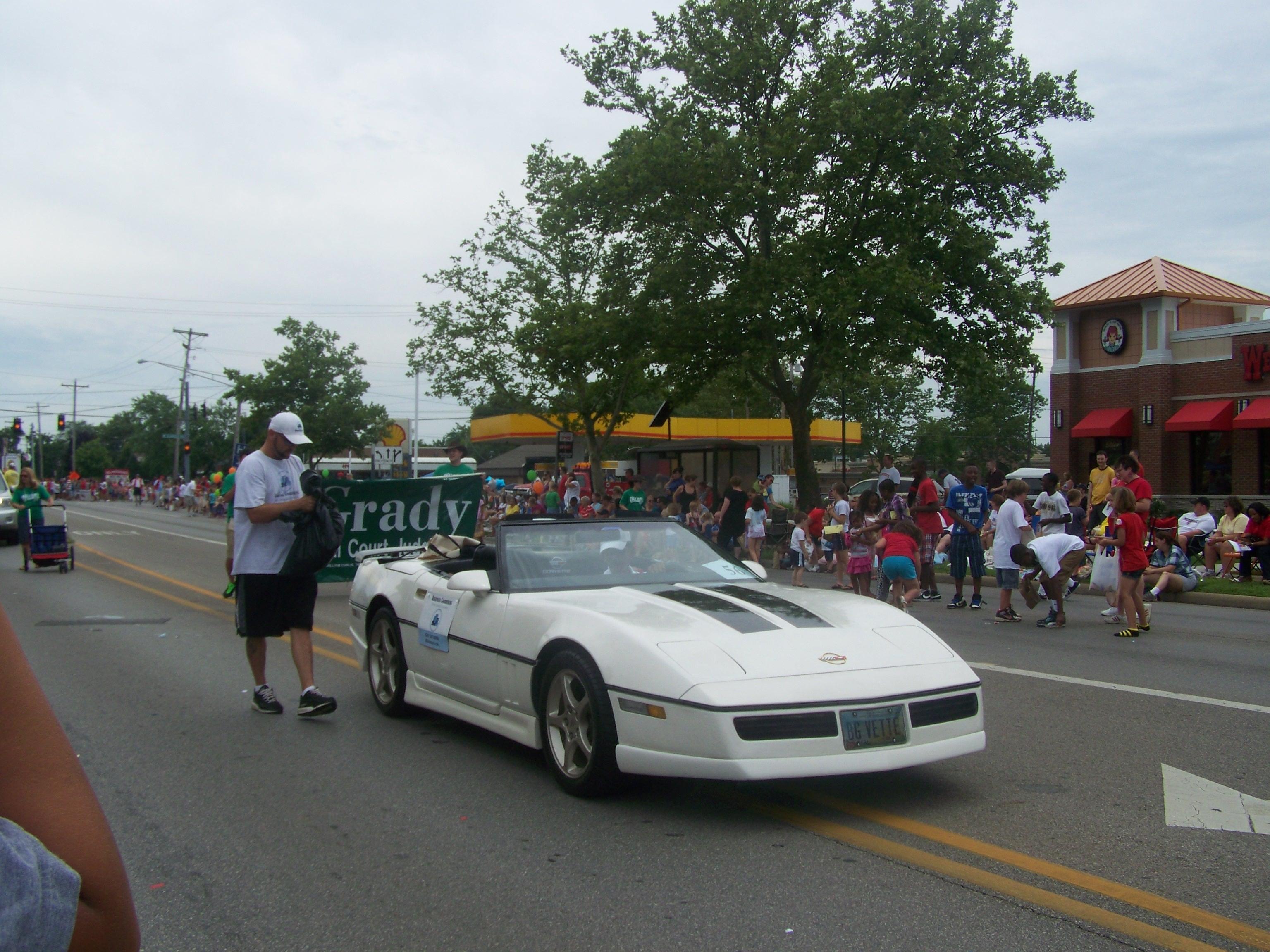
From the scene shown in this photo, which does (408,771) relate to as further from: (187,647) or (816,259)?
(816,259)

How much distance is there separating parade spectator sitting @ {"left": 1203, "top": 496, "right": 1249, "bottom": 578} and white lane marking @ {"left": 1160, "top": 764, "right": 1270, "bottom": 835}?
512 inches

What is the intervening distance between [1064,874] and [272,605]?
4.70 metres

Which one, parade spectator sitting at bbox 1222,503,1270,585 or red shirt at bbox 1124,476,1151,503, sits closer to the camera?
red shirt at bbox 1124,476,1151,503

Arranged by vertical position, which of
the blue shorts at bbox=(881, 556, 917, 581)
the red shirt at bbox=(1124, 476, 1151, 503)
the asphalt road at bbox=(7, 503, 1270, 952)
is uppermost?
the red shirt at bbox=(1124, 476, 1151, 503)

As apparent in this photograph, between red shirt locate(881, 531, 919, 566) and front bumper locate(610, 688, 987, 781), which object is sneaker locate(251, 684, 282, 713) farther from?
red shirt locate(881, 531, 919, 566)

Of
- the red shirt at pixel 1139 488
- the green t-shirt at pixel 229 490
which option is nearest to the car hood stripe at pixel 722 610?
the red shirt at pixel 1139 488

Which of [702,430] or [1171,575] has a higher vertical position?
[702,430]

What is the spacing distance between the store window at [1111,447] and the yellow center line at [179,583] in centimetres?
2665

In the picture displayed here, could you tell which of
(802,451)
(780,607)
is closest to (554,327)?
(802,451)

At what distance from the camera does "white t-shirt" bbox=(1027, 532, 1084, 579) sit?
37.1ft

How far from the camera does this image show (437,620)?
249 inches

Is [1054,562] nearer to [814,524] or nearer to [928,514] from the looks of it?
[928,514]

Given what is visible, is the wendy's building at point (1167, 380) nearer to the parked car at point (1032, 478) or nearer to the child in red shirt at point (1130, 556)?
the parked car at point (1032, 478)

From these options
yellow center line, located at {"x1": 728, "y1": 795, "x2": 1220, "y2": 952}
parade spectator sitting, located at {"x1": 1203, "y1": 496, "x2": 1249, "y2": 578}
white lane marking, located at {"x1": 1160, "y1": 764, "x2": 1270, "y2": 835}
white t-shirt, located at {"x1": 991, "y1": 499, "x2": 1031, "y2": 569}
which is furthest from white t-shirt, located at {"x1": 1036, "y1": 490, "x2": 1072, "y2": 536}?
yellow center line, located at {"x1": 728, "y1": 795, "x2": 1220, "y2": 952}
